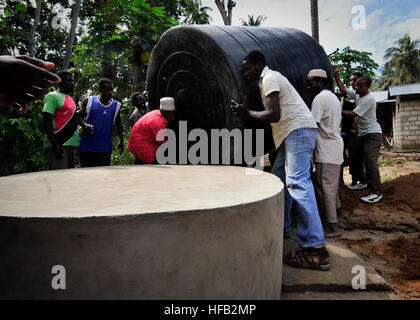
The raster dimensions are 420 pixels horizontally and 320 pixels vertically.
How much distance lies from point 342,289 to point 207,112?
2011mm

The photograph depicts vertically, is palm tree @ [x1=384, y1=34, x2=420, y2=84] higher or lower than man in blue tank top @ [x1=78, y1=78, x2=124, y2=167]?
higher

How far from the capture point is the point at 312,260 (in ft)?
8.33

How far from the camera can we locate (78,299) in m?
1.29

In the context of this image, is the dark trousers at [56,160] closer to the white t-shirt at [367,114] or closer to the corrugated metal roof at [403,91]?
the white t-shirt at [367,114]

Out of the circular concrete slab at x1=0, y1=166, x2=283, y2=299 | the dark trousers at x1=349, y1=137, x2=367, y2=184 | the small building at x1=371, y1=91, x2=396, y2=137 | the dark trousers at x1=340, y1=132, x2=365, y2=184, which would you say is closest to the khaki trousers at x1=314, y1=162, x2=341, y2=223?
the dark trousers at x1=349, y1=137, x2=367, y2=184

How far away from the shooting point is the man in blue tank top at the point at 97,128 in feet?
13.1

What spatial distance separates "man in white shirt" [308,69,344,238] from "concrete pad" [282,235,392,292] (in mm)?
804

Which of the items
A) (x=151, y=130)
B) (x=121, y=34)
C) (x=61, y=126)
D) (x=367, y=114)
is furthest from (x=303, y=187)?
(x=121, y=34)

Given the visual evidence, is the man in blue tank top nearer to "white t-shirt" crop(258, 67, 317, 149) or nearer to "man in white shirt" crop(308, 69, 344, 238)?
"white t-shirt" crop(258, 67, 317, 149)

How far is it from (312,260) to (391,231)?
6.21 feet

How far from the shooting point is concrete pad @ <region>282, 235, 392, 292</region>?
7.64 feet

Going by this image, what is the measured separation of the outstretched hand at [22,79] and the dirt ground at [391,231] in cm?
257

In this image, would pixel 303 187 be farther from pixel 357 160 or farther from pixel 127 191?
pixel 357 160

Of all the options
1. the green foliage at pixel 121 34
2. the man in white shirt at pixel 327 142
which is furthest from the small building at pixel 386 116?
the man in white shirt at pixel 327 142
